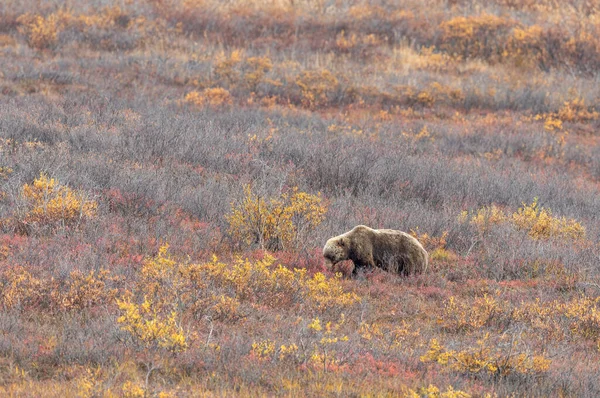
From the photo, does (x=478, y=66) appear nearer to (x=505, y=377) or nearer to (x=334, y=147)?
(x=334, y=147)

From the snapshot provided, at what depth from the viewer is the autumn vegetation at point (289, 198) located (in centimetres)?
536

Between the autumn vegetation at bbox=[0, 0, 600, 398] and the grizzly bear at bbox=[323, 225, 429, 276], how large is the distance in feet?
0.56

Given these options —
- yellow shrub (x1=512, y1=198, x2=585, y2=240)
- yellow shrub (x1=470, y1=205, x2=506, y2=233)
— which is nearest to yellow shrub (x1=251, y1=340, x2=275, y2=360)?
yellow shrub (x1=470, y1=205, x2=506, y2=233)

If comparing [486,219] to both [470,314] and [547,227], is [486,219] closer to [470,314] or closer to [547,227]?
[547,227]

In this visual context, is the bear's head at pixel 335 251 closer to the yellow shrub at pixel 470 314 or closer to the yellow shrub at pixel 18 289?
the yellow shrub at pixel 470 314

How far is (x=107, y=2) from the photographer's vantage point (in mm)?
23750

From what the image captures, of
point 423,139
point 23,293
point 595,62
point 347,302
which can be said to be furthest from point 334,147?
point 595,62

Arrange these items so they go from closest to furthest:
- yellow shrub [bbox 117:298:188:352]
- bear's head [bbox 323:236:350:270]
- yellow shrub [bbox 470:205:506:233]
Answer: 1. yellow shrub [bbox 117:298:188:352]
2. bear's head [bbox 323:236:350:270]
3. yellow shrub [bbox 470:205:506:233]

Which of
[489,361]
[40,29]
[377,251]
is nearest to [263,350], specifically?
[489,361]

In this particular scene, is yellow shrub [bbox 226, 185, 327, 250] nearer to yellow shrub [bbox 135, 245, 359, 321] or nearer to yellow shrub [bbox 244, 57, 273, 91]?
yellow shrub [bbox 135, 245, 359, 321]

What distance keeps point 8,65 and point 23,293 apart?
13253 mm

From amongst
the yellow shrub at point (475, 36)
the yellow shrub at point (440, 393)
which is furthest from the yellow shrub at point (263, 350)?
the yellow shrub at point (475, 36)

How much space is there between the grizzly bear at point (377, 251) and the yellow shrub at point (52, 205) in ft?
9.47

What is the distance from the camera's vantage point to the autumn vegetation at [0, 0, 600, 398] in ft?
17.6
